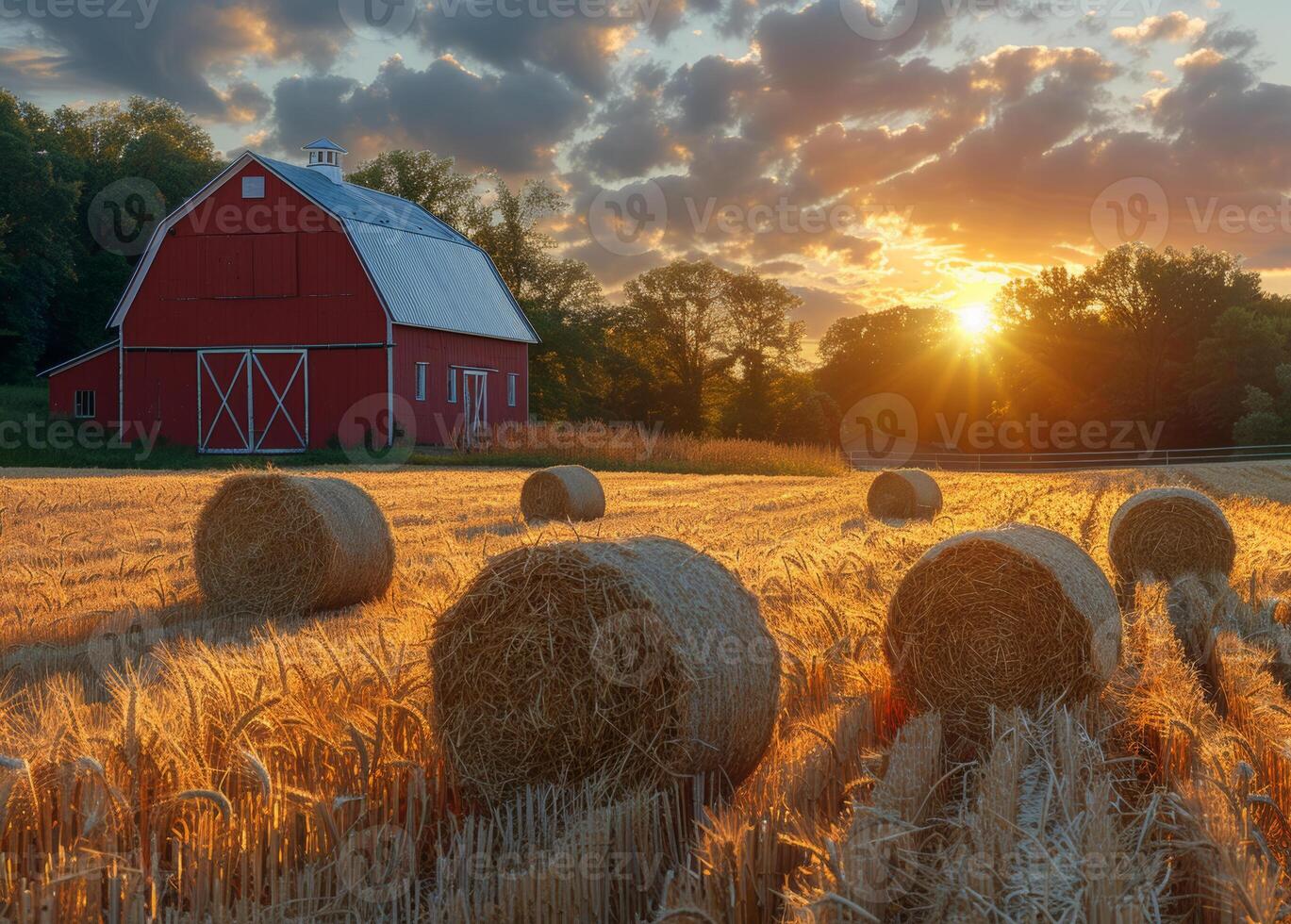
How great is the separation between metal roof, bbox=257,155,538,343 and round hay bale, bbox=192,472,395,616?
2288 cm

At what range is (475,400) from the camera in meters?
36.2

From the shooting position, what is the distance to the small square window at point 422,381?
108 ft

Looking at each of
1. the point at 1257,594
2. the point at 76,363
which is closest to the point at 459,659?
the point at 1257,594

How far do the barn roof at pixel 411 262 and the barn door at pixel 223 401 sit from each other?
323cm

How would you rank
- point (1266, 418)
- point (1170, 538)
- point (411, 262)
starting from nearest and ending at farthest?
point (1170, 538)
point (411, 262)
point (1266, 418)

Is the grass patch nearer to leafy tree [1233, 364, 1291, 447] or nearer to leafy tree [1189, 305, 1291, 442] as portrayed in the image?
leafy tree [1233, 364, 1291, 447]

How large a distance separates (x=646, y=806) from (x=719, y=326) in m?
60.0

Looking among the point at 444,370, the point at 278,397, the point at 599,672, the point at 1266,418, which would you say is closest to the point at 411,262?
the point at 444,370

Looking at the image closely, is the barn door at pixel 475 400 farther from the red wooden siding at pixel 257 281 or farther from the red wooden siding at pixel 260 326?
the red wooden siding at pixel 257 281

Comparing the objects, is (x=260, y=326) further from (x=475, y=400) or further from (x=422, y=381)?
(x=475, y=400)

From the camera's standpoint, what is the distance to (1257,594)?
8531mm

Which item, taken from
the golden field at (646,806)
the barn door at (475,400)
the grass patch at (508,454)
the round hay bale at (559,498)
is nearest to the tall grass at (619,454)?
the grass patch at (508,454)

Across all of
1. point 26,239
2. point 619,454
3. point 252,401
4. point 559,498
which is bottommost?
point 559,498

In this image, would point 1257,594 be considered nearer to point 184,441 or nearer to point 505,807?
point 505,807
